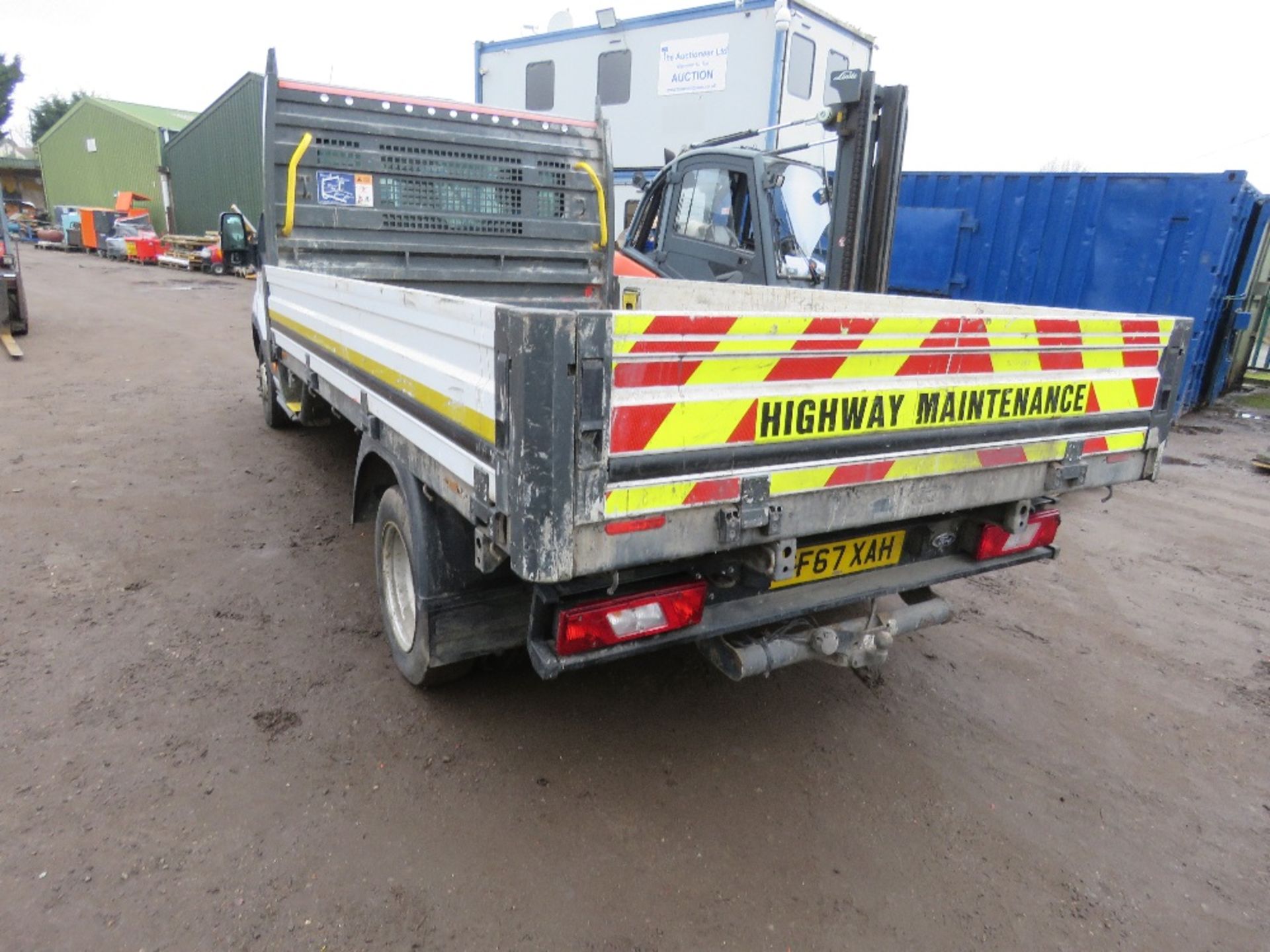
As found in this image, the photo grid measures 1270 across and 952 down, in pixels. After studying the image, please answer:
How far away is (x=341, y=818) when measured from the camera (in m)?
2.55

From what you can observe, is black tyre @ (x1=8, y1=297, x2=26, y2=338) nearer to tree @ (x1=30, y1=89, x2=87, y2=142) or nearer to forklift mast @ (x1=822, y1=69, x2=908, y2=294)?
forklift mast @ (x1=822, y1=69, x2=908, y2=294)

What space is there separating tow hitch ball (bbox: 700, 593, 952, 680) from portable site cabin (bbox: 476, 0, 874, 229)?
329 inches

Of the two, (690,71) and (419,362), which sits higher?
(690,71)

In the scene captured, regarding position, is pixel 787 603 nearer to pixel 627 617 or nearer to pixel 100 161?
pixel 627 617

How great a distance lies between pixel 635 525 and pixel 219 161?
30385mm

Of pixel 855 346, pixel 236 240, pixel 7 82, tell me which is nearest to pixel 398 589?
pixel 855 346

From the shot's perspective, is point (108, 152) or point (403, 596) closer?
point (403, 596)

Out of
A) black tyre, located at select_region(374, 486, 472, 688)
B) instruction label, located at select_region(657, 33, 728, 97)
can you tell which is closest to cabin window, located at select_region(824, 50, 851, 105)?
instruction label, located at select_region(657, 33, 728, 97)

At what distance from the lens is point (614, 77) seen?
12.3m

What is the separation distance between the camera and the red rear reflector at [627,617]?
88.7 inches

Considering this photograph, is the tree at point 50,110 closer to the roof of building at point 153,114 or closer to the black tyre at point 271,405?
the roof of building at point 153,114

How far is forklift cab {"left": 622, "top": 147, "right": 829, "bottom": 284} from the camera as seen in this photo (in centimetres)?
604

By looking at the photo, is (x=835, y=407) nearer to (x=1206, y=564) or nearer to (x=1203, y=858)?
(x=1203, y=858)

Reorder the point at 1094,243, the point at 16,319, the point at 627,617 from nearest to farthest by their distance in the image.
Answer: the point at 627,617 < the point at 1094,243 < the point at 16,319
